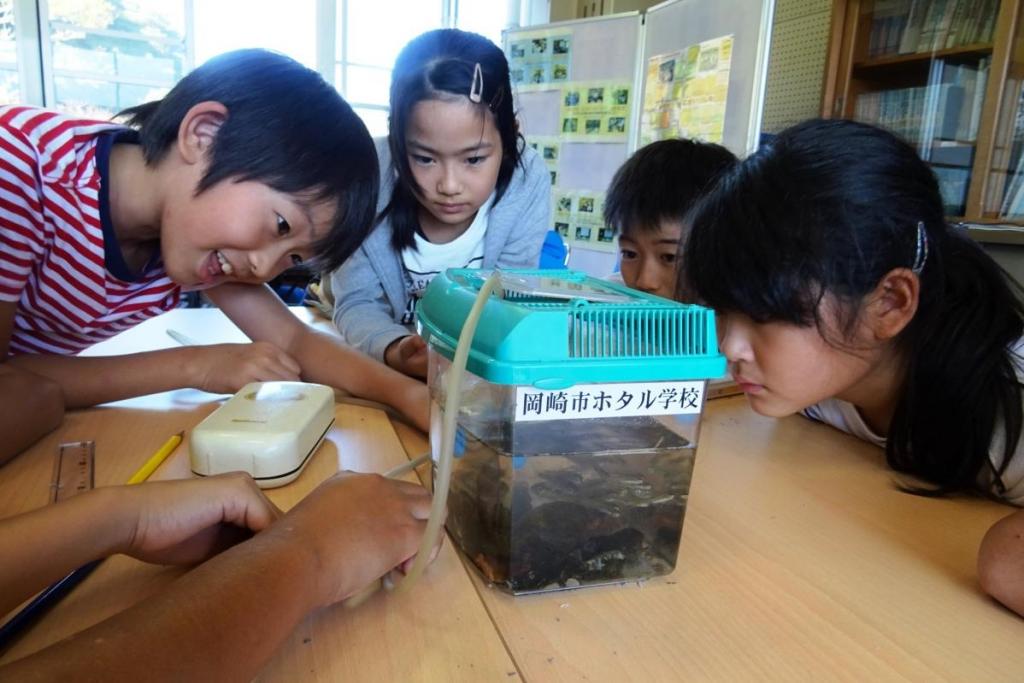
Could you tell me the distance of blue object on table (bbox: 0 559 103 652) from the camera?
335mm

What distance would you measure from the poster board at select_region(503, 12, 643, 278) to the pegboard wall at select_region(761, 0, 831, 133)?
22.8 inches

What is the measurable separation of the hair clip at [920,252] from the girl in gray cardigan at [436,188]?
65 centimetres

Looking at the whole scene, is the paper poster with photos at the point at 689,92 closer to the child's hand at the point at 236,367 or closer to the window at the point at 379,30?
the window at the point at 379,30

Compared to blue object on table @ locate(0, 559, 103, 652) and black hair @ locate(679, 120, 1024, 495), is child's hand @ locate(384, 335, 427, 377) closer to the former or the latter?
black hair @ locate(679, 120, 1024, 495)

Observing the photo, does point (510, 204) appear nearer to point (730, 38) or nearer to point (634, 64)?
point (730, 38)

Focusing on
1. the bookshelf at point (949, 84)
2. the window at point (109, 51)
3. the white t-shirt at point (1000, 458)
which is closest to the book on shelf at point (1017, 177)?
the bookshelf at point (949, 84)

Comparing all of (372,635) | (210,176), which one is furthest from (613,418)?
(210,176)

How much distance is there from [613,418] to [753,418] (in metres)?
0.47

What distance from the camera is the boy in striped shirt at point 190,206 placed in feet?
2.36

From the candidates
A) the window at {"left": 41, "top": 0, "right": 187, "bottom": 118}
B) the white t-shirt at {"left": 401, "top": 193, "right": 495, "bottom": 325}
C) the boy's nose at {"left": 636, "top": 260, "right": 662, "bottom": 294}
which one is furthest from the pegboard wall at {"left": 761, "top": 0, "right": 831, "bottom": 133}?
the window at {"left": 41, "top": 0, "right": 187, "bottom": 118}

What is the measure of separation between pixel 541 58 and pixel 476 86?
206cm

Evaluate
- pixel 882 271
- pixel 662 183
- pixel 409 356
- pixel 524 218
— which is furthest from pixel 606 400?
pixel 524 218

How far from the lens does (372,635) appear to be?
1.20 feet

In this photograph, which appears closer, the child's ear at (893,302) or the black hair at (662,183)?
the child's ear at (893,302)
